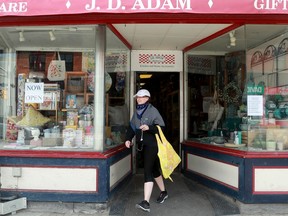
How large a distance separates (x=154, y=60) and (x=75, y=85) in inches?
88.4

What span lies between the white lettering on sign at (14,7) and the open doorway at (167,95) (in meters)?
3.19

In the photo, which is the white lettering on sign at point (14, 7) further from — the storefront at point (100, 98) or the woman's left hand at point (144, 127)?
the woman's left hand at point (144, 127)

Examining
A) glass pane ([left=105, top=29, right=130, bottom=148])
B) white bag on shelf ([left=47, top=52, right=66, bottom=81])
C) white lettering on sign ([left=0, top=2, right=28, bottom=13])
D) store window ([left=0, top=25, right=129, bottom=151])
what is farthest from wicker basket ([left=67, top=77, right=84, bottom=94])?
white lettering on sign ([left=0, top=2, right=28, bottom=13])

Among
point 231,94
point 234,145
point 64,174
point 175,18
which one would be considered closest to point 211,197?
point 234,145

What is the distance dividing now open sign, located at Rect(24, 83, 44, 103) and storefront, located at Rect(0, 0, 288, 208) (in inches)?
0.6

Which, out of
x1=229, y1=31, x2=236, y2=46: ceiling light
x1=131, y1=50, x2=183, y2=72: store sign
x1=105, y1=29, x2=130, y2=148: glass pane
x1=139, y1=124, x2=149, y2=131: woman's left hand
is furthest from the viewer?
x1=131, y1=50, x2=183, y2=72: store sign

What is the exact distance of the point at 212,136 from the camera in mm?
5996

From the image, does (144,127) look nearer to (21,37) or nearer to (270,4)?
(270,4)

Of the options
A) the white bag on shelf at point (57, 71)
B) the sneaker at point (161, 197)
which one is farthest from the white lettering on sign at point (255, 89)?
the white bag on shelf at point (57, 71)

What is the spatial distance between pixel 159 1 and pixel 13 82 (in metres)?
2.69

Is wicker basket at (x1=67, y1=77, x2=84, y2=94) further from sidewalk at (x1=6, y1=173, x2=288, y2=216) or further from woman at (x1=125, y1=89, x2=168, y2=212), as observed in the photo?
sidewalk at (x1=6, y1=173, x2=288, y2=216)

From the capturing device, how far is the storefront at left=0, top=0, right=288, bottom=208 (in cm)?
462

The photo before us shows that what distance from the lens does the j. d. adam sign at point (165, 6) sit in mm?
4117

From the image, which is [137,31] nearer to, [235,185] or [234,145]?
[234,145]
